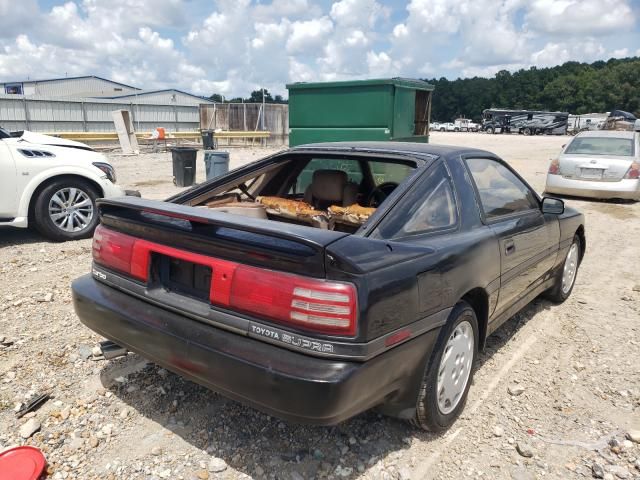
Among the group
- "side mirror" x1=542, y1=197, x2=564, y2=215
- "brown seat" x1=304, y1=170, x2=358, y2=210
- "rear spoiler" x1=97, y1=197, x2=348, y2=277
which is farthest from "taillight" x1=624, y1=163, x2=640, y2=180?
"rear spoiler" x1=97, y1=197, x2=348, y2=277

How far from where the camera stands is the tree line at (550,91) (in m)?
88.6

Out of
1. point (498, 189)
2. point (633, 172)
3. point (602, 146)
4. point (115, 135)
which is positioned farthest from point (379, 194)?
point (115, 135)

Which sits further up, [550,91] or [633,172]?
[550,91]

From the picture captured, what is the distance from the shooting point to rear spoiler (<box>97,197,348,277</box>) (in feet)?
7.04

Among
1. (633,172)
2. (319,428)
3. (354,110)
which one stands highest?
(354,110)

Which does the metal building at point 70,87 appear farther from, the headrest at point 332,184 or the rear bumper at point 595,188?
the headrest at point 332,184

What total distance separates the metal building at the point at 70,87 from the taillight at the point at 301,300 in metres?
A: 57.6

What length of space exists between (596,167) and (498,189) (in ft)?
27.6

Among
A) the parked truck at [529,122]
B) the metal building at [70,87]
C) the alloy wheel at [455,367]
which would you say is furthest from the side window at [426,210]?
the parked truck at [529,122]

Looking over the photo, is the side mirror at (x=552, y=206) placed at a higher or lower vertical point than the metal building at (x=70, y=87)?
lower

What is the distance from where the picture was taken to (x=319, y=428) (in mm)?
2867

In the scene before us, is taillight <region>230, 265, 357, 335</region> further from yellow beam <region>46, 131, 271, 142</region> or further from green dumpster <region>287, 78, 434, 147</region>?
yellow beam <region>46, 131, 271, 142</region>

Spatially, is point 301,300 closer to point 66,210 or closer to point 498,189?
point 498,189

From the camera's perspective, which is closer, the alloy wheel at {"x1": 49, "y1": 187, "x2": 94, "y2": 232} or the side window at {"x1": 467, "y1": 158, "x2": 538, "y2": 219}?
the side window at {"x1": 467, "y1": 158, "x2": 538, "y2": 219}
